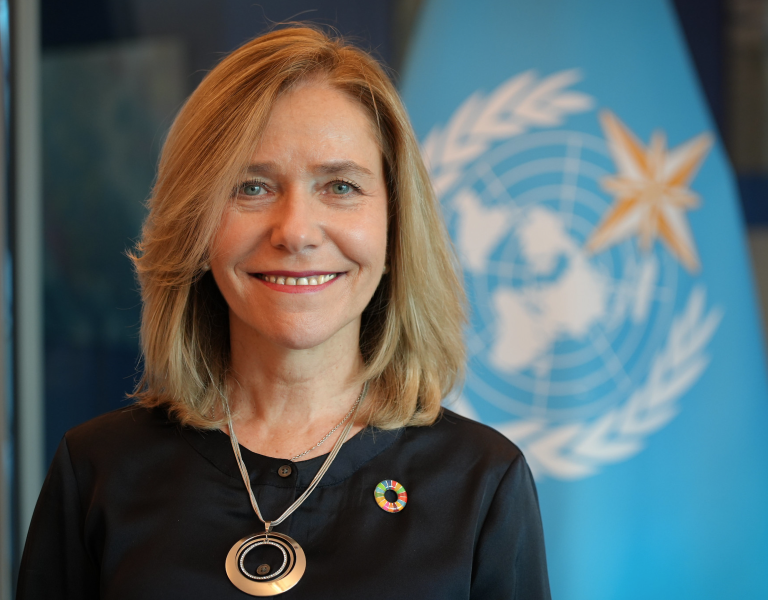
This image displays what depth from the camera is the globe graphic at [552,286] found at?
7.32 feet

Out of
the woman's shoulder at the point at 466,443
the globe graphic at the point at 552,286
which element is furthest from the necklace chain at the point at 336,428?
the globe graphic at the point at 552,286

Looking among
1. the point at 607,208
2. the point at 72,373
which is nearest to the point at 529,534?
the point at 607,208

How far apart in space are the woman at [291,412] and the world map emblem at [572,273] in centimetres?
88

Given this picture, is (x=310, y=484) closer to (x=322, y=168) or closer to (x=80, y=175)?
(x=322, y=168)

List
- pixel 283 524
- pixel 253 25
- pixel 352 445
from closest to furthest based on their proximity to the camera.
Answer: pixel 283 524
pixel 352 445
pixel 253 25

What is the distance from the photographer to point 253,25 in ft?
7.95

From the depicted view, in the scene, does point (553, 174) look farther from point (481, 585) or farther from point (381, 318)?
point (481, 585)

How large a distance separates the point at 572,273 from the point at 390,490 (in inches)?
48.1

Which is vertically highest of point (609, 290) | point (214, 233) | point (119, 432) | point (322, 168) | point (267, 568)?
point (322, 168)

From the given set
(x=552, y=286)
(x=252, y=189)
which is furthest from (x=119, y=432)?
(x=552, y=286)

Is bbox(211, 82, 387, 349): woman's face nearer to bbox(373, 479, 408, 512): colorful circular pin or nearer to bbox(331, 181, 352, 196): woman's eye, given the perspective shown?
bbox(331, 181, 352, 196): woman's eye

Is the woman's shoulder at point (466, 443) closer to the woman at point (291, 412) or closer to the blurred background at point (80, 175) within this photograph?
the woman at point (291, 412)

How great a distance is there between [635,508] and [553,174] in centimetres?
110

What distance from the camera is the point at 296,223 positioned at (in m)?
1.18
